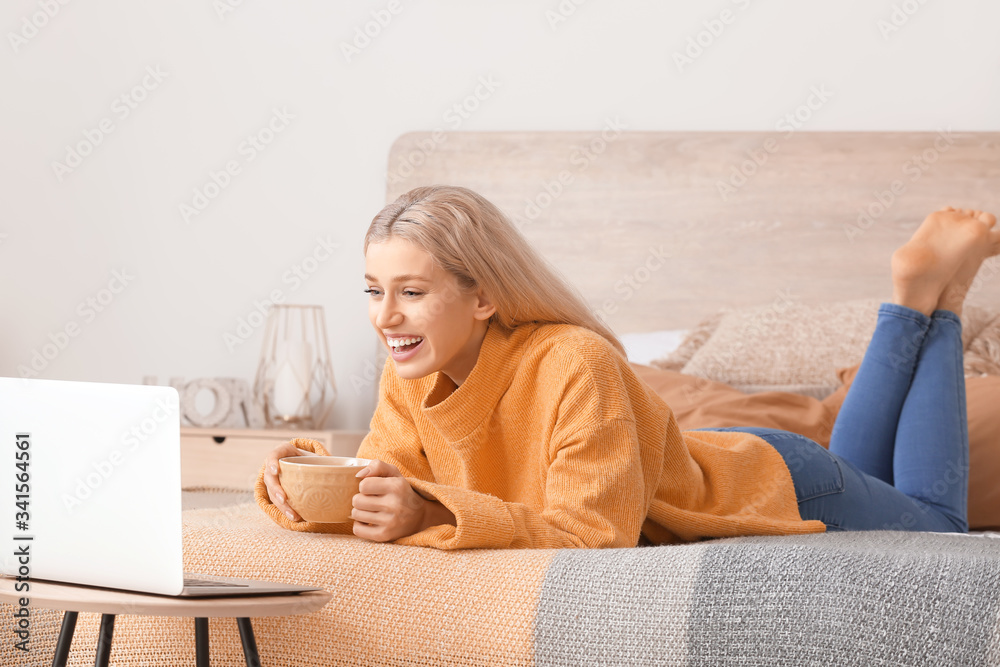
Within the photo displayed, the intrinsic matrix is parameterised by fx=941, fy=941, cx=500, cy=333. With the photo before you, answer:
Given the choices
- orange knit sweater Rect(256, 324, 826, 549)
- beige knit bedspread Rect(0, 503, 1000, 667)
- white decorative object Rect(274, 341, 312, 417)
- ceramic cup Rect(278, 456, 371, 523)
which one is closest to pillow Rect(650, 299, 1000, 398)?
orange knit sweater Rect(256, 324, 826, 549)

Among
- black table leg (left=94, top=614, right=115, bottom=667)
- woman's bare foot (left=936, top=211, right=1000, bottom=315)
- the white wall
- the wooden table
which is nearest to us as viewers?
the wooden table

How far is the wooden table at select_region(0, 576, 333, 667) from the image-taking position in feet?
2.15

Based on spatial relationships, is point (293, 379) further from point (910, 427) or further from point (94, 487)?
point (94, 487)

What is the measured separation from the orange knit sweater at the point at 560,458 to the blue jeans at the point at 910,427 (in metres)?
0.27

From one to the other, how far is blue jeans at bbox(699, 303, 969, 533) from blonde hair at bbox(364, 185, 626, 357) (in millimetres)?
484

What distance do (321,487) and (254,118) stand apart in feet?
8.18

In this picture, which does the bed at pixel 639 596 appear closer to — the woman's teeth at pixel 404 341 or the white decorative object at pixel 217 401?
the woman's teeth at pixel 404 341

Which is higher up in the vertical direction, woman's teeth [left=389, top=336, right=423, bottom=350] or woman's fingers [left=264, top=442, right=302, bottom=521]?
woman's teeth [left=389, top=336, right=423, bottom=350]

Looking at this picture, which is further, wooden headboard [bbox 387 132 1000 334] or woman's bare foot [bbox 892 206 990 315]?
wooden headboard [bbox 387 132 1000 334]

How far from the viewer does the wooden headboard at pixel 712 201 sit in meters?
2.62

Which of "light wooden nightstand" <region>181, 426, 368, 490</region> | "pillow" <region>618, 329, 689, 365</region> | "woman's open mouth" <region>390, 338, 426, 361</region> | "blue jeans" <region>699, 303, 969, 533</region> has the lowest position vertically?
"light wooden nightstand" <region>181, 426, 368, 490</region>

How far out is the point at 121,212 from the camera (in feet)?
10.6

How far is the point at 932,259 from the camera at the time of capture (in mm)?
1592

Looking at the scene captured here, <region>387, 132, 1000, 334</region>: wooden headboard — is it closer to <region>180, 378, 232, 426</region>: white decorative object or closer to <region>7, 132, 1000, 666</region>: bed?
<region>7, 132, 1000, 666</region>: bed
